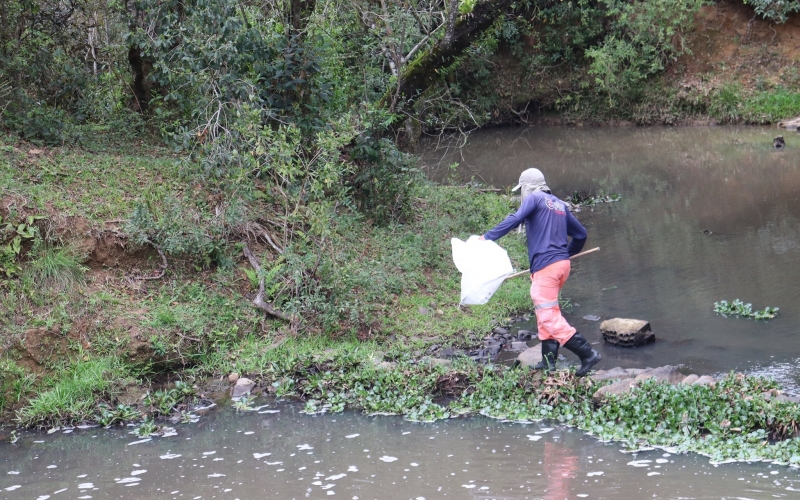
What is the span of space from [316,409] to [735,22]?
80.6 ft

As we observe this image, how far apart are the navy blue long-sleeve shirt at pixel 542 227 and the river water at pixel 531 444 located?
1.24 meters

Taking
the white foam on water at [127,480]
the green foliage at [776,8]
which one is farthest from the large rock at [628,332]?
the green foliage at [776,8]

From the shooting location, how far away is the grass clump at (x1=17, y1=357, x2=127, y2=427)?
6695 mm

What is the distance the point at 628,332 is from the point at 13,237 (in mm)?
6101

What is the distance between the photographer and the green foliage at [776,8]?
24.4m

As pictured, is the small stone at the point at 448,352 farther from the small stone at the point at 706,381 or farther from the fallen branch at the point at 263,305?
the small stone at the point at 706,381

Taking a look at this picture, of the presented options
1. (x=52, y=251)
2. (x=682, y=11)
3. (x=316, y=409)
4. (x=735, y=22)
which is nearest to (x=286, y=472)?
(x=316, y=409)

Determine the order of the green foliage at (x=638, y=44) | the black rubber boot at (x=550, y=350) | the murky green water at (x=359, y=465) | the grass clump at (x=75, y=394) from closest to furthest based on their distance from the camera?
the murky green water at (x=359, y=465), the grass clump at (x=75, y=394), the black rubber boot at (x=550, y=350), the green foliage at (x=638, y=44)

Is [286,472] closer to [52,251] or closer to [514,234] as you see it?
[52,251]

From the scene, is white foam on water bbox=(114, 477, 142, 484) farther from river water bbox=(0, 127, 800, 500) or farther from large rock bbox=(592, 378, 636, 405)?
large rock bbox=(592, 378, 636, 405)

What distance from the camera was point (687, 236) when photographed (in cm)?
1220

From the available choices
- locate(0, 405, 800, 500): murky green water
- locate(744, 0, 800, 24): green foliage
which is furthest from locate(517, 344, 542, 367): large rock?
locate(744, 0, 800, 24): green foliage

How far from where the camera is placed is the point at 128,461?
234 inches

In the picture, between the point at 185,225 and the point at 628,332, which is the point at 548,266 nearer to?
the point at 628,332
